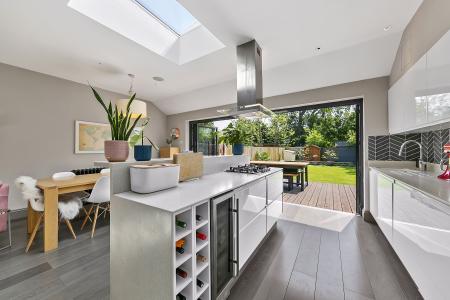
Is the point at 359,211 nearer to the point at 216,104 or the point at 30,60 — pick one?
the point at 216,104

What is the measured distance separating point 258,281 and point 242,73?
2.37 meters

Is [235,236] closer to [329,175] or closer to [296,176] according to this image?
[296,176]

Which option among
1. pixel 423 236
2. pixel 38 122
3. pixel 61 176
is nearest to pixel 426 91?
pixel 423 236

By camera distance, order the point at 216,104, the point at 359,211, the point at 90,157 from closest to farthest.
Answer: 1. the point at 359,211
2. the point at 90,157
3. the point at 216,104

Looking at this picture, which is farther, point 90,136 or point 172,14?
point 90,136

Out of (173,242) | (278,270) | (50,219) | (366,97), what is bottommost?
(278,270)

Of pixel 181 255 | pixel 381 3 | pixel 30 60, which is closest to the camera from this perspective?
pixel 181 255

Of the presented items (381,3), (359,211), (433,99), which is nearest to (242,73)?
(381,3)

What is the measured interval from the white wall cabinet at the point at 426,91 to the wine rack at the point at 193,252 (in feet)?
5.96

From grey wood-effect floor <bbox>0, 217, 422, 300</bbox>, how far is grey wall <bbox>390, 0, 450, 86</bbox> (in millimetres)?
2014

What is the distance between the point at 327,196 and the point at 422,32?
3149 mm

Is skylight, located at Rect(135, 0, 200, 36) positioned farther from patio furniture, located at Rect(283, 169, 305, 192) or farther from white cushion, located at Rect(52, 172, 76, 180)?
patio furniture, located at Rect(283, 169, 305, 192)

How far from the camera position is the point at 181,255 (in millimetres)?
1002

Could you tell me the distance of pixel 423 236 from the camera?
114cm
